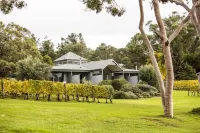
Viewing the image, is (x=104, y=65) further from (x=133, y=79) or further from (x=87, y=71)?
(x=133, y=79)

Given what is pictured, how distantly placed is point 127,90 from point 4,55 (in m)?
21.0

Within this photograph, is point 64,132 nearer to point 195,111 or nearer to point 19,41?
point 195,111

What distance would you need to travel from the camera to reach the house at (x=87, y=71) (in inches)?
2493

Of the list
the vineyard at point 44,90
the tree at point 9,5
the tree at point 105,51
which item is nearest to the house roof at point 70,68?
the vineyard at point 44,90

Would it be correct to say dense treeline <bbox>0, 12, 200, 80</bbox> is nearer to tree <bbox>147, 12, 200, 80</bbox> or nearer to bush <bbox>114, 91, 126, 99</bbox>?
tree <bbox>147, 12, 200, 80</bbox>

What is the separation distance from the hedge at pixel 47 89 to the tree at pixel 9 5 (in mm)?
10464

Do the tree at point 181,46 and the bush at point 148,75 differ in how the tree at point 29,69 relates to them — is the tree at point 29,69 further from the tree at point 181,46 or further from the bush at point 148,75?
the tree at point 181,46

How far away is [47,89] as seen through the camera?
→ 31766 millimetres

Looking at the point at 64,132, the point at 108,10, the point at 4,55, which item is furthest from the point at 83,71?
the point at 64,132

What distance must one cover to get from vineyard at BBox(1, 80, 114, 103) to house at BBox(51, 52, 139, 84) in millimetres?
26506

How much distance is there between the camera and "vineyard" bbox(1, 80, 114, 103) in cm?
3094

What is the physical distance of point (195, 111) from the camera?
2248 cm

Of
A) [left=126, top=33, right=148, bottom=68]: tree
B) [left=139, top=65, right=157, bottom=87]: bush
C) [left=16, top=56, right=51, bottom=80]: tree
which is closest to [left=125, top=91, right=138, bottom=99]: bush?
[left=16, top=56, right=51, bottom=80]: tree

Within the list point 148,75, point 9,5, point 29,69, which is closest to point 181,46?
point 148,75
